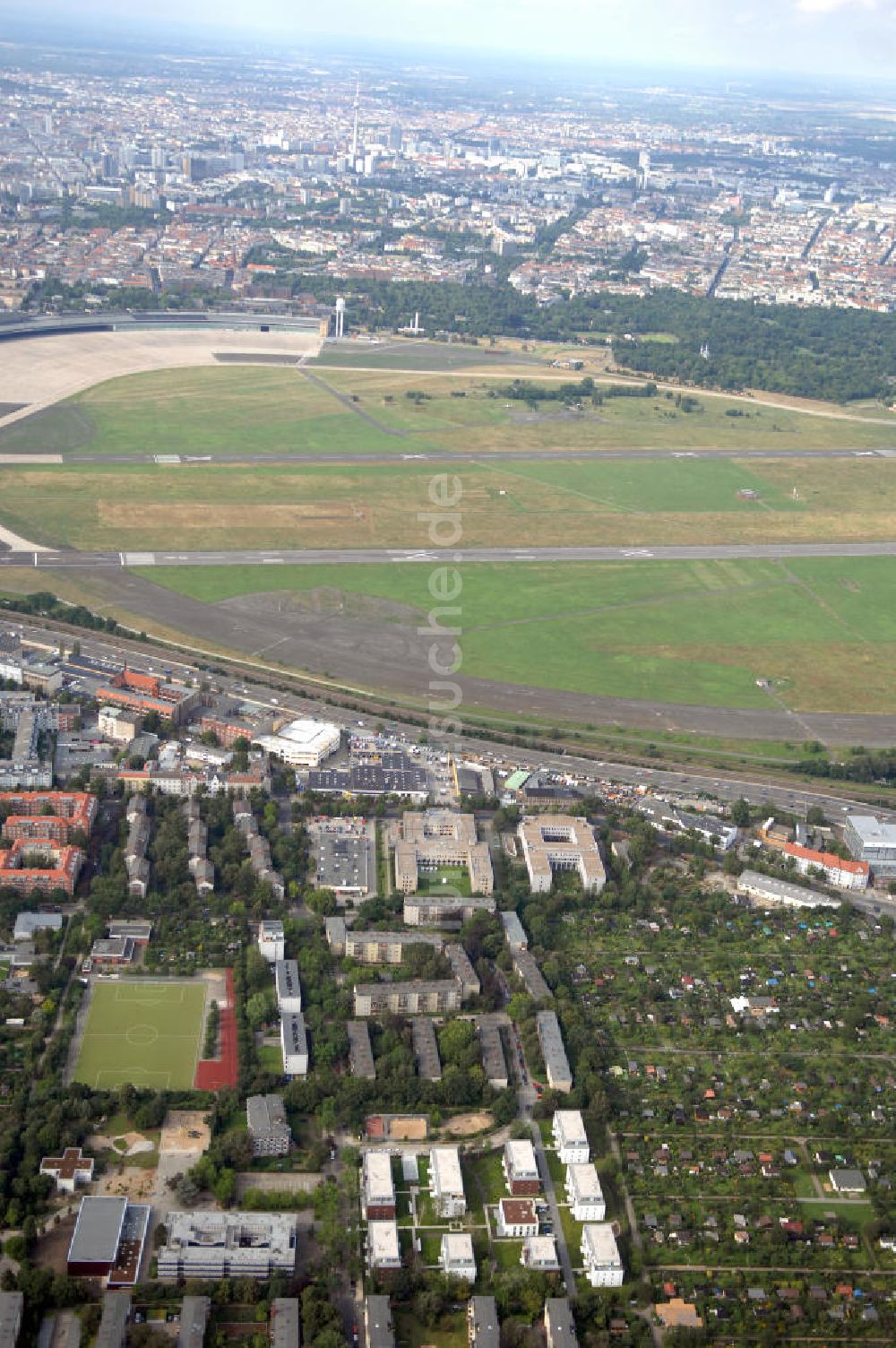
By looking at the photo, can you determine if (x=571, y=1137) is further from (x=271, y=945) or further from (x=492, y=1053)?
(x=271, y=945)

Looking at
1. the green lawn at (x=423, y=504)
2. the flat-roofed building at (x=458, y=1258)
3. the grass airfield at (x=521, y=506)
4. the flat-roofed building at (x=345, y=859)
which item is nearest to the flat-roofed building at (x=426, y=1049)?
the flat-roofed building at (x=458, y=1258)

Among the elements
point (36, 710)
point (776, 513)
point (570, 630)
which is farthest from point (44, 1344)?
point (776, 513)

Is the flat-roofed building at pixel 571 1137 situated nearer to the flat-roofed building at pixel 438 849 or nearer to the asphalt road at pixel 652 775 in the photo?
the flat-roofed building at pixel 438 849

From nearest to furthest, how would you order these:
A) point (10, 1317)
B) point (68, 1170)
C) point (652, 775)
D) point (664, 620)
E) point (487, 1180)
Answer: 1. point (10, 1317)
2. point (68, 1170)
3. point (487, 1180)
4. point (652, 775)
5. point (664, 620)

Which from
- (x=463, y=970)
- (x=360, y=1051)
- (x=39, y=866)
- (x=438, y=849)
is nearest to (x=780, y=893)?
(x=438, y=849)

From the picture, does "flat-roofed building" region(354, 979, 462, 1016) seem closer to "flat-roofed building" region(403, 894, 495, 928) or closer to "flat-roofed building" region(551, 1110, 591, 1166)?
"flat-roofed building" region(403, 894, 495, 928)
